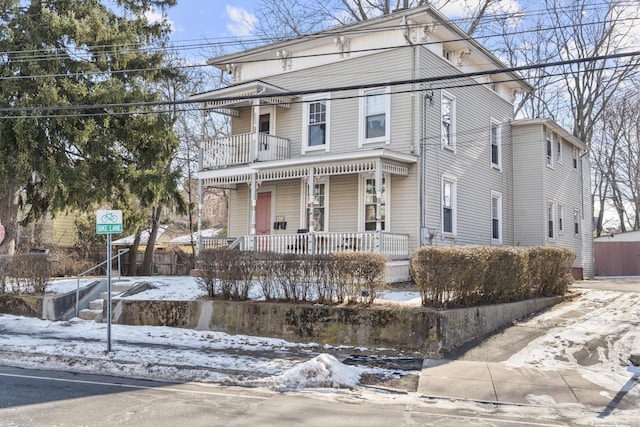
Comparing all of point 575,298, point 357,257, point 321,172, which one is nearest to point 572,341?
point 357,257

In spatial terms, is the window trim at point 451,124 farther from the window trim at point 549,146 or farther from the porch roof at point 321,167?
the window trim at point 549,146

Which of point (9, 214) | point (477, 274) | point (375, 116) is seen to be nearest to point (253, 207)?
point (375, 116)

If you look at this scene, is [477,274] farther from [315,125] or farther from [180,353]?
[315,125]

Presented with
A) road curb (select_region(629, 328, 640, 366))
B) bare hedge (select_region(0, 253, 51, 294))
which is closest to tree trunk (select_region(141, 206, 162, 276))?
bare hedge (select_region(0, 253, 51, 294))

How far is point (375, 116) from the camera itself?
58.5ft

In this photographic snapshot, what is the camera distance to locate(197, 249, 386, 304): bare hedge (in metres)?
11.1

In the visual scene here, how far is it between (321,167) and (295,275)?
612 centimetres

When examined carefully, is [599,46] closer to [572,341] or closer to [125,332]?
[572,341]

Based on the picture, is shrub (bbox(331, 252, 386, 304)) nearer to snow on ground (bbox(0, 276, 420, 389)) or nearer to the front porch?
snow on ground (bbox(0, 276, 420, 389))

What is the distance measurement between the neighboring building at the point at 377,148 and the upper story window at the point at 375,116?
4 cm

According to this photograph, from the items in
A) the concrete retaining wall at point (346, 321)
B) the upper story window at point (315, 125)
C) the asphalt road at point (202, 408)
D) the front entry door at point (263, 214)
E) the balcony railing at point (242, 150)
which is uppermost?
the upper story window at point (315, 125)

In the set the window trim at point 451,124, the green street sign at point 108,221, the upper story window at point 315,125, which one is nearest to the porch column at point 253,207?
the upper story window at point 315,125

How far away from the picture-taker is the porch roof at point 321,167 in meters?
16.0

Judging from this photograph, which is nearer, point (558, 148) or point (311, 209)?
point (311, 209)
